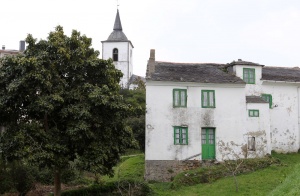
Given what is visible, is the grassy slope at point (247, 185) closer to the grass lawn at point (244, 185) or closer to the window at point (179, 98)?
the grass lawn at point (244, 185)

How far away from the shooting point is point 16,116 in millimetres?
19500

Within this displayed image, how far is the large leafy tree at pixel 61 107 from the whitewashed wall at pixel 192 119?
4.98 m

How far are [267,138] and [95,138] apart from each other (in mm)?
13649

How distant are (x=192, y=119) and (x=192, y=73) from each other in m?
3.66

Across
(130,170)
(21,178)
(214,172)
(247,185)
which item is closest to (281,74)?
(214,172)

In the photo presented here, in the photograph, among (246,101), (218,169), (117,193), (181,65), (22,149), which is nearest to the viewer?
(22,149)

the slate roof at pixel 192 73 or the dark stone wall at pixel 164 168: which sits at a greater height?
the slate roof at pixel 192 73

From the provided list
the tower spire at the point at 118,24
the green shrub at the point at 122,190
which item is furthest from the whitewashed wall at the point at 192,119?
the tower spire at the point at 118,24

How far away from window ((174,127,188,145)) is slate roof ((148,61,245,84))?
3400mm

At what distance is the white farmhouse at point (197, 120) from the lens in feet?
82.9

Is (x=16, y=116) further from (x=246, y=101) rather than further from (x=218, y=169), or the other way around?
(x=246, y=101)

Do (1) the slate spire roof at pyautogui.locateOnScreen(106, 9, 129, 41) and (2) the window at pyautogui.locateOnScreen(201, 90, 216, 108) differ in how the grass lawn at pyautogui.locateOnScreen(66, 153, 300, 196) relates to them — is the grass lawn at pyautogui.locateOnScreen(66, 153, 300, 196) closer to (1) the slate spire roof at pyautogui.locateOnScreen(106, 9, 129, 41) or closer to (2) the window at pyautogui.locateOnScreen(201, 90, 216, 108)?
(2) the window at pyautogui.locateOnScreen(201, 90, 216, 108)

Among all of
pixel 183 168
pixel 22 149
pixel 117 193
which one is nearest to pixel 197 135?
pixel 183 168

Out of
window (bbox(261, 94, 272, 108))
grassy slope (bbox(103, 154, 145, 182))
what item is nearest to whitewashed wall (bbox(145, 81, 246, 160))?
grassy slope (bbox(103, 154, 145, 182))
